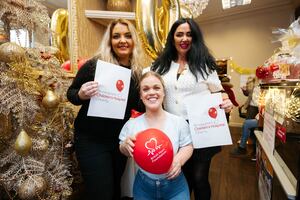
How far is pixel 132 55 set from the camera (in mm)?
1395

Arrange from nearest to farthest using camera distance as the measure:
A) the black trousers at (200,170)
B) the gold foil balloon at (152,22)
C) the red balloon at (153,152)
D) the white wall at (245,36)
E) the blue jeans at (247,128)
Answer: the red balloon at (153,152), the black trousers at (200,170), the gold foil balloon at (152,22), the blue jeans at (247,128), the white wall at (245,36)

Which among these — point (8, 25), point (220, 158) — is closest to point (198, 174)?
A: point (8, 25)

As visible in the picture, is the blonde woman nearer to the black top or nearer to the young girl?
the black top

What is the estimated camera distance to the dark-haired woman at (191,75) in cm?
127

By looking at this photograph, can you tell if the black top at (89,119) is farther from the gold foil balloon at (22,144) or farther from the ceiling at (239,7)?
the ceiling at (239,7)

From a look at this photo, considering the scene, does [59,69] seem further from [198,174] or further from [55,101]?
[198,174]

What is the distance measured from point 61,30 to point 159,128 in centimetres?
122

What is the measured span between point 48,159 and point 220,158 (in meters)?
2.93

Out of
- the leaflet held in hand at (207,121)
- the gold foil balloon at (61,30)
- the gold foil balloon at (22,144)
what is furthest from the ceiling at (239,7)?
the gold foil balloon at (22,144)

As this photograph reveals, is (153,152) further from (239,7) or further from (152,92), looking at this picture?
(239,7)

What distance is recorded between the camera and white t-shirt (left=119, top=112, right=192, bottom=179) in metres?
1.18

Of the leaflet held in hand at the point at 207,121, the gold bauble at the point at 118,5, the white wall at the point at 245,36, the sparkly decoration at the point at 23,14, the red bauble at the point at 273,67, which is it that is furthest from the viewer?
the white wall at the point at 245,36

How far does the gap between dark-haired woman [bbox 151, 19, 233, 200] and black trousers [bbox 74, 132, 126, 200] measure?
44 cm

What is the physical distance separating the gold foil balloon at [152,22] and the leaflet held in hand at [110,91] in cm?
40
